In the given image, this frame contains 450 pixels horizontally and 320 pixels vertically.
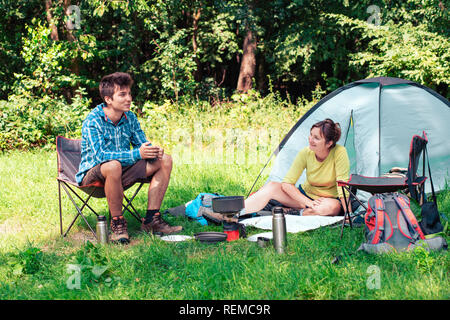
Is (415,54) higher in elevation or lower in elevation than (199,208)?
higher

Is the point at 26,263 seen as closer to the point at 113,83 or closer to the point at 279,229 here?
the point at 113,83

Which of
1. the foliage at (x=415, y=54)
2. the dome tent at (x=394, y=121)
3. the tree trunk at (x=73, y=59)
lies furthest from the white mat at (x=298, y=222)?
the tree trunk at (x=73, y=59)

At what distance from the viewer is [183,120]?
784 cm

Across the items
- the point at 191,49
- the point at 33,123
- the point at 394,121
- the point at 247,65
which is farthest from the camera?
the point at 191,49

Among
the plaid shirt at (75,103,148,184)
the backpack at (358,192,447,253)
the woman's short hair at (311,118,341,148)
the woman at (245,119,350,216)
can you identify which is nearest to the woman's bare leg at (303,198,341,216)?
the woman at (245,119,350,216)

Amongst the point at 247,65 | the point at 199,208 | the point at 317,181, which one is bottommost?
the point at 199,208

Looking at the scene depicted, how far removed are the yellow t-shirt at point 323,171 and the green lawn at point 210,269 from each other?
504mm

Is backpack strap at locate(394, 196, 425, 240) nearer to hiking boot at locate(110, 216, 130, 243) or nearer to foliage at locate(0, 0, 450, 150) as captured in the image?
hiking boot at locate(110, 216, 130, 243)

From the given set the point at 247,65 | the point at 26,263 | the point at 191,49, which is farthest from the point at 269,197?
the point at 191,49

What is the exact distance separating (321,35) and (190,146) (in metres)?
5.31

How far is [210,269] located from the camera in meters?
2.71

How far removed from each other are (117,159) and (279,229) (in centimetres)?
138

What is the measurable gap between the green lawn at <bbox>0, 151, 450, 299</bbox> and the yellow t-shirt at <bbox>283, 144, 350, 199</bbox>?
50cm
